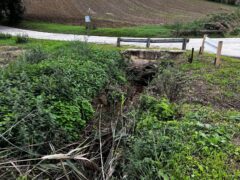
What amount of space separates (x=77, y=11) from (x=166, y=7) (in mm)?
11037

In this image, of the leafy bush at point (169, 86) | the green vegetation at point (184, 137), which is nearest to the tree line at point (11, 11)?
the leafy bush at point (169, 86)

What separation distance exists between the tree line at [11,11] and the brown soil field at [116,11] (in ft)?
5.46

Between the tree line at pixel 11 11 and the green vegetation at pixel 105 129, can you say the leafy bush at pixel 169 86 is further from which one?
the tree line at pixel 11 11

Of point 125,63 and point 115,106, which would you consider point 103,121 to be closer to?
point 115,106

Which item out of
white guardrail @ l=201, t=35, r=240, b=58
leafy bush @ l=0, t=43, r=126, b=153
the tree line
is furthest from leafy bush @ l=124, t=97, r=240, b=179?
the tree line

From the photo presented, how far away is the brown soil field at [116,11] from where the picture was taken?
2521cm

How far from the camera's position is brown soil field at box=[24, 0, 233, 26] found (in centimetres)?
2521

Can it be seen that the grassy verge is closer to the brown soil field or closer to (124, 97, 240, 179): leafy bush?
the brown soil field

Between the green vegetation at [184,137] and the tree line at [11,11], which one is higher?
the tree line at [11,11]

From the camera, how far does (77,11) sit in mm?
28688

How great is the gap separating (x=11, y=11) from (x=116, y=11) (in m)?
10.5

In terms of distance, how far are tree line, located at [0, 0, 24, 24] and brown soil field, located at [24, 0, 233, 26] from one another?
5.46ft

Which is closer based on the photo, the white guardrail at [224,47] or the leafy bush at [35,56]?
the leafy bush at [35,56]

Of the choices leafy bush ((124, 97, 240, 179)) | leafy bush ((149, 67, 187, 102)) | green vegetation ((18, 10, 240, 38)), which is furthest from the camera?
green vegetation ((18, 10, 240, 38))
